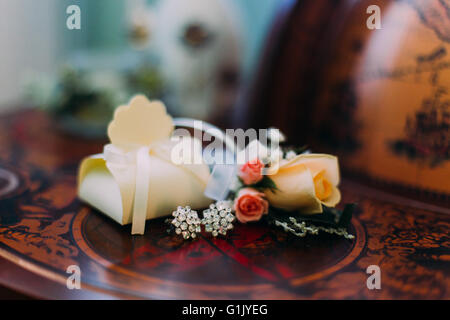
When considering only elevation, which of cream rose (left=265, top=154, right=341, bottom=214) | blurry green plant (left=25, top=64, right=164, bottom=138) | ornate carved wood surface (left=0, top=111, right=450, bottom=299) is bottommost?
ornate carved wood surface (left=0, top=111, right=450, bottom=299)

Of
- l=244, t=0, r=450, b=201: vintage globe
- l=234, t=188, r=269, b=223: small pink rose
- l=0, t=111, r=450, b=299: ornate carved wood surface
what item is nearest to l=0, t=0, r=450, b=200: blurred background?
l=244, t=0, r=450, b=201: vintage globe

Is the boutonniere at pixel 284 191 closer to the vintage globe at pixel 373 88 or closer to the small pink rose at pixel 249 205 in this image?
the small pink rose at pixel 249 205

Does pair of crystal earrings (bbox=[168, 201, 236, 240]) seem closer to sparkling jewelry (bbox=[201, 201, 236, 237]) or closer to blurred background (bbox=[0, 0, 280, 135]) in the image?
sparkling jewelry (bbox=[201, 201, 236, 237])

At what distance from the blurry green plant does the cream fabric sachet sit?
0.39 m

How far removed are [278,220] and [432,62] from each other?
317 millimetres

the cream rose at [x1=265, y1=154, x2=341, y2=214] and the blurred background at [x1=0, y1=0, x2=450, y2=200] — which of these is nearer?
the cream rose at [x1=265, y1=154, x2=341, y2=214]

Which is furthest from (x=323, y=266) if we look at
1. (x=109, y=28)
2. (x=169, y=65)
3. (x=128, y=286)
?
(x=109, y=28)

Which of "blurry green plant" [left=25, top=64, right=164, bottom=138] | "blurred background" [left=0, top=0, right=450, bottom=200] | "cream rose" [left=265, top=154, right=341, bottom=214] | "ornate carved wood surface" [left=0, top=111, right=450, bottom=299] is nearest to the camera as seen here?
"ornate carved wood surface" [left=0, top=111, right=450, bottom=299]

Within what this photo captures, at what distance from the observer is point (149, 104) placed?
567 mm

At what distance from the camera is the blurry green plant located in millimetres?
950

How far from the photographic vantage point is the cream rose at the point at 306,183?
528 millimetres

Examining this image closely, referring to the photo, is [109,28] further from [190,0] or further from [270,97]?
[270,97]

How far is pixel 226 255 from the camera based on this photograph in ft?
1.60

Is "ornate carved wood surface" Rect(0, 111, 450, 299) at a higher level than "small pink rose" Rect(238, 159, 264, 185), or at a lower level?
lower
